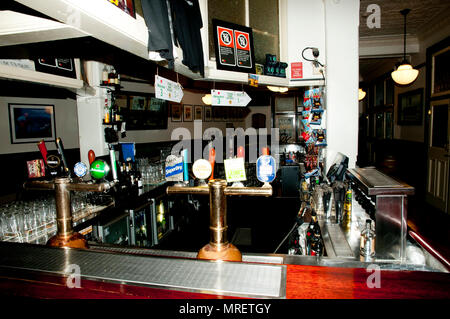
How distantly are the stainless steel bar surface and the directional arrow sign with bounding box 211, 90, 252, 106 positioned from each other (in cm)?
299

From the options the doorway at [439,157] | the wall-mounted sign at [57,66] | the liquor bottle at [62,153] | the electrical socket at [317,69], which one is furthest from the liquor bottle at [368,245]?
the doorway at [439,157]

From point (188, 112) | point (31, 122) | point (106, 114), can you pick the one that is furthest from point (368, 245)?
point (188, 112)

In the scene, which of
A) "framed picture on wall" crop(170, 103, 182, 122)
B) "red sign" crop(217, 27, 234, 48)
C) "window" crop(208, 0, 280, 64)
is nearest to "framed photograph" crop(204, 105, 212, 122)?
"framed picture on wall" crop(170, 103, 182, 122)

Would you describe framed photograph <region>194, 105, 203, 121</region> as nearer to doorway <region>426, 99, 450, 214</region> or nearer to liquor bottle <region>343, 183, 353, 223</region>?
doorway <region>426, 99, 450, 214</region>

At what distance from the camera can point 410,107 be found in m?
7.85

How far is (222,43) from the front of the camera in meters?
3.46

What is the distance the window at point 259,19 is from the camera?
144 inches

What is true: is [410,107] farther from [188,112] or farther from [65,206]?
[65,206]

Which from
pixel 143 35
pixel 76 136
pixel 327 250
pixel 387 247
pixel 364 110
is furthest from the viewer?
pixel 364 110

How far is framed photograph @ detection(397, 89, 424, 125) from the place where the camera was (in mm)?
7199

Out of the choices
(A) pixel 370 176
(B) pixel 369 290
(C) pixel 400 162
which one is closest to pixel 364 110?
(C) pixel 400 162

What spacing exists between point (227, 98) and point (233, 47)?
0.66 meters

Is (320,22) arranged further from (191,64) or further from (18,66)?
(18,66)

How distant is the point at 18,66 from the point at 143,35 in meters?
1.68
